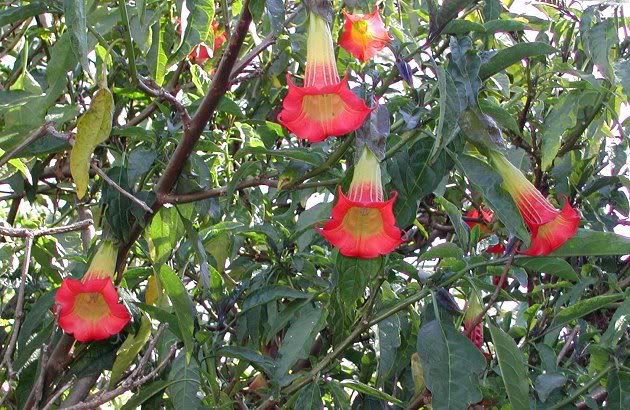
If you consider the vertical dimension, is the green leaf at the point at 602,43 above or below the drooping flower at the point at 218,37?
above

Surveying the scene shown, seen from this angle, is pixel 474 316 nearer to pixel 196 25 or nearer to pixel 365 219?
pixel 365 219

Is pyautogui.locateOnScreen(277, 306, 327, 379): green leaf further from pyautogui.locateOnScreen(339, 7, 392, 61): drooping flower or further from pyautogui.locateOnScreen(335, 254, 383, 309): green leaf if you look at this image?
pyautogui.locateOnScreen(339, 7, 392, 61): drooping flower

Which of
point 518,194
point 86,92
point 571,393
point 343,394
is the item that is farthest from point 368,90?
point 86,92

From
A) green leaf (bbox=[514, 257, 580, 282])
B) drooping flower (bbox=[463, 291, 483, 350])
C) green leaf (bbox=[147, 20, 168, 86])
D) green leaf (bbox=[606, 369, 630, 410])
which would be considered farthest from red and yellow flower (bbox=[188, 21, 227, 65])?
green leaf (bbox=[606, 369, 630, 410])

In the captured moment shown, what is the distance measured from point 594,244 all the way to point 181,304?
2.51 feet

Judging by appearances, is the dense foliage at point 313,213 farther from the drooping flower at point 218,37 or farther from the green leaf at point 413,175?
the drooping flower at point 218,37

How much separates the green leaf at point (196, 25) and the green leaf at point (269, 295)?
1.60ft

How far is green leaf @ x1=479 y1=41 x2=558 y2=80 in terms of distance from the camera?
144 centimetres

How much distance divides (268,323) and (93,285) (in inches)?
18.5

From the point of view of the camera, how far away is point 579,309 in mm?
1737

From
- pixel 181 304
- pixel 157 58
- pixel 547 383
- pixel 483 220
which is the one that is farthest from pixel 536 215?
pixel 483 220

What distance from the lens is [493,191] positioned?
4.75 ft

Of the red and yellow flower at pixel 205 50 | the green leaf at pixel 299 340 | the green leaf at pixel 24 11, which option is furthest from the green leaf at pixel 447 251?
the red and yellow flower at pixel 205 50

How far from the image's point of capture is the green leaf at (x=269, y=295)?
1776mm
